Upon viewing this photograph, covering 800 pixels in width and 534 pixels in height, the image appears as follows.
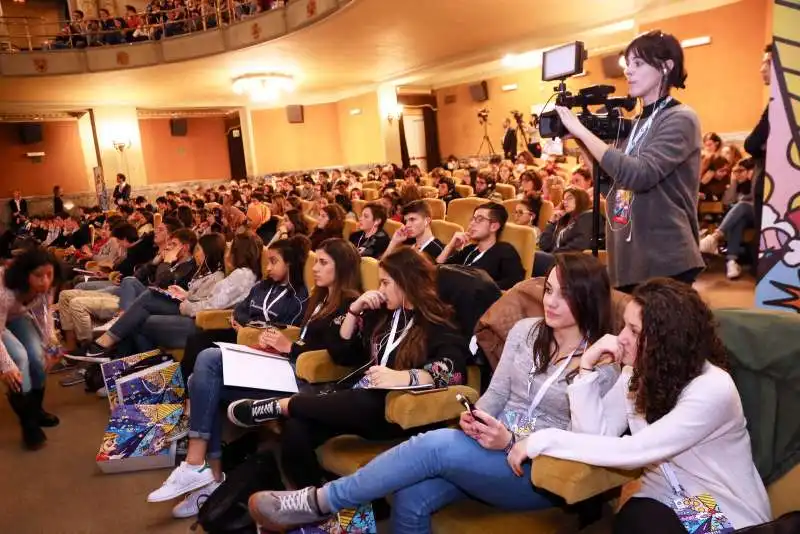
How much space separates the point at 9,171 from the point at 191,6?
244 inches

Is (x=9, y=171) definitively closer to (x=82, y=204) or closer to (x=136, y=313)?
(x=82, y=204)

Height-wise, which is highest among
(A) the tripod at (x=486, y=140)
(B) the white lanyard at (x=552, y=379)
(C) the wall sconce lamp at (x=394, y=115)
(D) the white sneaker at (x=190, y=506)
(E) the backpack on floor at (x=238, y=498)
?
(C) the wall sconce lamp at (x=394, y=115)

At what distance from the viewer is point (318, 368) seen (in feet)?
7.55

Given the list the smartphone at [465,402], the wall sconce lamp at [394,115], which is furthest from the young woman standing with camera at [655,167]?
the wall sconce lamp at [394,115]

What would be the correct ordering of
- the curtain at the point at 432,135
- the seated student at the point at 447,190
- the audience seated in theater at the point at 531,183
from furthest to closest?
1. the curtain at the point at 432,135
2. the seated student at the point at 447,190
3. the audience seated in theater at the point at 531,183

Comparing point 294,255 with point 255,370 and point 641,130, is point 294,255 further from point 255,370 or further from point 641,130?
point 641,130

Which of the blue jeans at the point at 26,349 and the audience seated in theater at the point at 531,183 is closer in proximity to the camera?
the blue jeans at the point at 26,349

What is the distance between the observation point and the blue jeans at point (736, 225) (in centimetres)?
443

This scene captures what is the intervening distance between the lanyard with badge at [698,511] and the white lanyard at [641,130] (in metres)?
0.87

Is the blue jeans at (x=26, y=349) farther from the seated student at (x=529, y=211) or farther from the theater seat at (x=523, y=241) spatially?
the seated student at (x=529, y=211)

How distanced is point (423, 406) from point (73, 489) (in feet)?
5.74

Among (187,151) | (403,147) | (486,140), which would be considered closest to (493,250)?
(486,140)

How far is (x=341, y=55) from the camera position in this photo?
973 centimetres

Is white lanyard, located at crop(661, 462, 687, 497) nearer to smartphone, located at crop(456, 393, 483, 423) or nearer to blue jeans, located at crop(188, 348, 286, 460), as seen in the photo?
smartphone, located at crop(456, 393, 483, 423)
